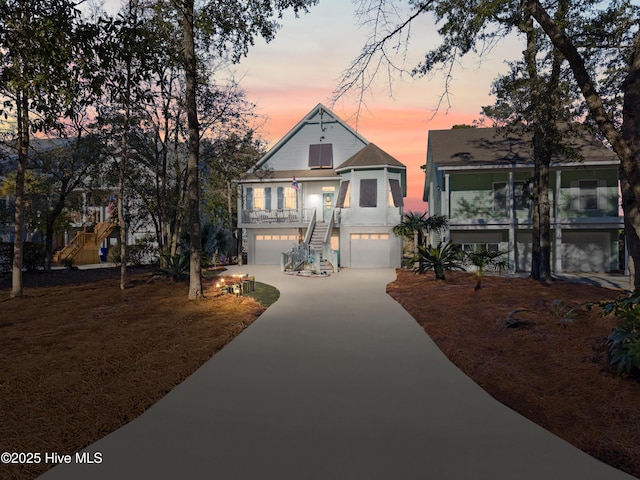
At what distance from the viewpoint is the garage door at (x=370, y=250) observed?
2350 centimetres

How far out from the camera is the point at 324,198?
26.8m

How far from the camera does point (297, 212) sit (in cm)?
2525

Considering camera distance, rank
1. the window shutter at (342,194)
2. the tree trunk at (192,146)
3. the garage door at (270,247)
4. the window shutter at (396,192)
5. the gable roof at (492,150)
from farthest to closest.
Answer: the garage door at (270,247) < the window shutter at (342,194) < the window shutter at (396,192) < the gable roof at (492,150) < the tree trunk at (192,146)

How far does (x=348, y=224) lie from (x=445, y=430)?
19959 millimetres

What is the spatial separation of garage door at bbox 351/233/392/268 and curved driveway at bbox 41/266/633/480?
16.9m

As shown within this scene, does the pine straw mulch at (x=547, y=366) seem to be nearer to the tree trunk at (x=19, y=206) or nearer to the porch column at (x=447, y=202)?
the porch column at (x=447, y=202)

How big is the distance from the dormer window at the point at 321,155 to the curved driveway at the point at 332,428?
21197mm

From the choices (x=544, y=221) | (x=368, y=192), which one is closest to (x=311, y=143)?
(x=368, y=192)

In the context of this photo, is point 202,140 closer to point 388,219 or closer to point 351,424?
point 388,219

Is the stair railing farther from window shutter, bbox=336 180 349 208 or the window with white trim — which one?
the window with white trim

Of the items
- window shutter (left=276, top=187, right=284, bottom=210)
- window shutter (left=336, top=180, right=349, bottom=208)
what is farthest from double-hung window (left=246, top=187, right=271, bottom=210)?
window shutter (left=336, top=180, right=349, bottom=208)

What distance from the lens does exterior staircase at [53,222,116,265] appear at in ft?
90.3

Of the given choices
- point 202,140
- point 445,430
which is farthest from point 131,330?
point 202,140

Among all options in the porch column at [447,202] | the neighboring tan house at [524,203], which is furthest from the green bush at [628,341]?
the neighboring tan house at [524,203]
